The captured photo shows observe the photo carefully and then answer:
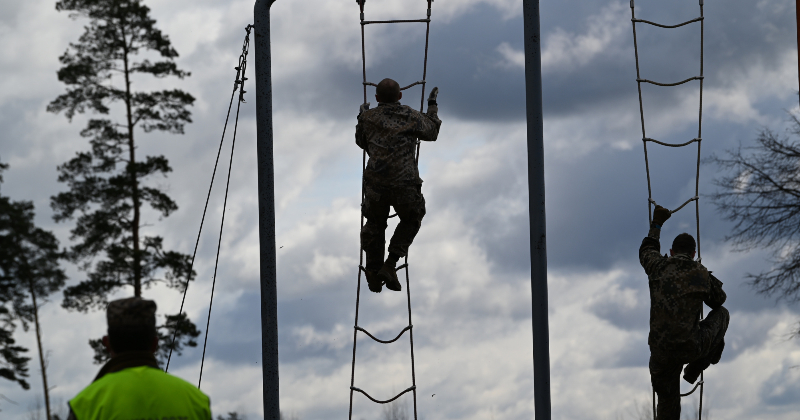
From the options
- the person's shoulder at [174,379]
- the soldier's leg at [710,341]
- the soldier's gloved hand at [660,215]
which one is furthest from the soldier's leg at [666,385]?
the person's shoulder at [174,379]

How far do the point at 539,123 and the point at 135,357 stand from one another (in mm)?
4731

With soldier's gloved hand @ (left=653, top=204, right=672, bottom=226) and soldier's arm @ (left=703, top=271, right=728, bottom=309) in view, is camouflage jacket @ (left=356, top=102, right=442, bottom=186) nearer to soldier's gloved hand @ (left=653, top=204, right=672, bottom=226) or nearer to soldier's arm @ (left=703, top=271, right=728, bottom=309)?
soldier's gloved hand @ (left=653, top=204, right=672, bottom=226)

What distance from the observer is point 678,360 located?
8023 millimetres

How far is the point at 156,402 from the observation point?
3602mm

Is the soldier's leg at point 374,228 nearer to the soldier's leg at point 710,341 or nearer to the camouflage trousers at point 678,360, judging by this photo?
the camouflage trousers at point 678,360

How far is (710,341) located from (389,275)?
3.07m

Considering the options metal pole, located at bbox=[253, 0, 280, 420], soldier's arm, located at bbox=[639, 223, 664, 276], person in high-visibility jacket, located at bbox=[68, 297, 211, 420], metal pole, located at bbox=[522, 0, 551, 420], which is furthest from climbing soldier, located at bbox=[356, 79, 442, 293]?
person in high-visibility jacket, located at bbox=[68, 297, 211, 420]

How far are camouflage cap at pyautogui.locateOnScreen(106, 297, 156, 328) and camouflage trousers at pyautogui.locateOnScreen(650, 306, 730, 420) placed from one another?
18.3 ft

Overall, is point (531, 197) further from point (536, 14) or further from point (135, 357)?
point (135, 357)

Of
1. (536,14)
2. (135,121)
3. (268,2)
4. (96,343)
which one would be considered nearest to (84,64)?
(135,121)

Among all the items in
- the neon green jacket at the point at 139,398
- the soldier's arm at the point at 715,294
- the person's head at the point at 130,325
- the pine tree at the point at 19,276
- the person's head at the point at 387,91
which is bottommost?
the neon green jacket at the point at 139,398

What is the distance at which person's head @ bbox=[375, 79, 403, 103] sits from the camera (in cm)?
867

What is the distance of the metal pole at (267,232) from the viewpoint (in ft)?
27.3

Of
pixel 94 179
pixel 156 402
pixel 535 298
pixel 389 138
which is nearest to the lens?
pixel 156 402
